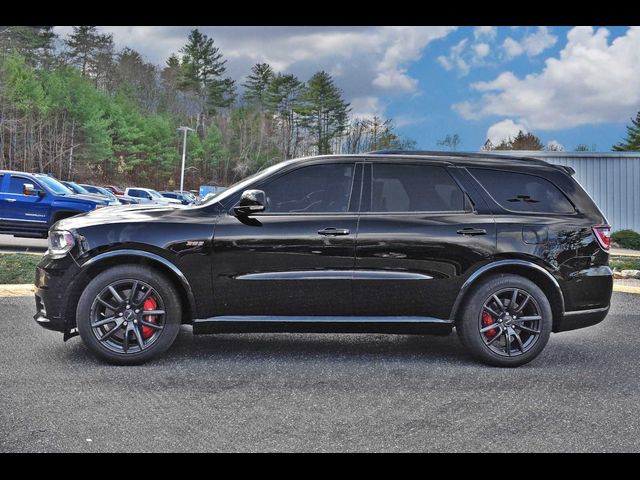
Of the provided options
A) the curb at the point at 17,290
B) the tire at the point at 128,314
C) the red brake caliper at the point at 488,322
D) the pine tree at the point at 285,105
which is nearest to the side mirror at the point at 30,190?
the curb at the point at 17,290

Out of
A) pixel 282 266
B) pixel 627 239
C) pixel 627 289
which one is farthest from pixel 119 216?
pixel 627 239

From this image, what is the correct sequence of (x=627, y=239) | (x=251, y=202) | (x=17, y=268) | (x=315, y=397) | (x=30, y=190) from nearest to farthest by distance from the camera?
(x=315, y=397), (x=251, y=202), (x=17, y=268), (x=30, y=190), (x=627, y=239)

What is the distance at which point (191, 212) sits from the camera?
5.92m

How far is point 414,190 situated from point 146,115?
306ft

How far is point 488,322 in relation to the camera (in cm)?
599

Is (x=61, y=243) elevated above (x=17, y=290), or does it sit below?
above

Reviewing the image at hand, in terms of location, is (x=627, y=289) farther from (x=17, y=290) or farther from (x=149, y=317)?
(x=17, y=290)

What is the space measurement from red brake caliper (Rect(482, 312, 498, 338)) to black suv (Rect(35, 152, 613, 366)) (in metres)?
0.03

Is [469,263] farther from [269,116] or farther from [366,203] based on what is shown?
[269,116]

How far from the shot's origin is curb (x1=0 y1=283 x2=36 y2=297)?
9484 millimetres

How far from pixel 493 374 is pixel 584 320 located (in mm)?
1038

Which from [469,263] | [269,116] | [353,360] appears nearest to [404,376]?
[353,360]

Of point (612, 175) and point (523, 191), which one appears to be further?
point (612, 175)
